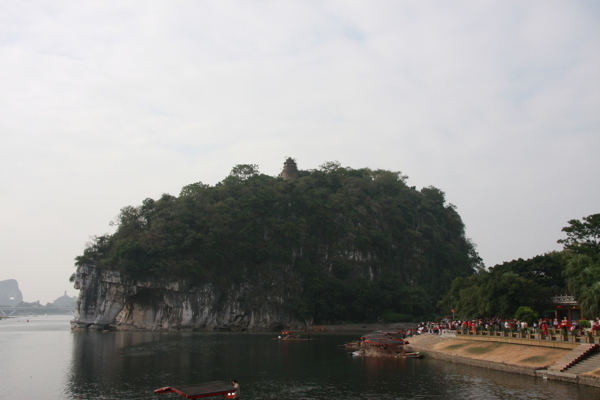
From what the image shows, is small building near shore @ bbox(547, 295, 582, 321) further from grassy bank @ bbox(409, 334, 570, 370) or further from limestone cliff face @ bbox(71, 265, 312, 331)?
limestone cliff face @ bbox(71, 265, 312, 331)

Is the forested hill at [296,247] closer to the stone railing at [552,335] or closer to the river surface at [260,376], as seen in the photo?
the river surface at [260,376]

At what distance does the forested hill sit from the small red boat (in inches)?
2291

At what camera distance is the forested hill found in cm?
8750

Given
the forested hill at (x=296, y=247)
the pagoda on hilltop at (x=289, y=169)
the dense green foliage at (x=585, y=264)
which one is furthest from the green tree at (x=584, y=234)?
the pagoda on hilltop at (x=289, y=169)

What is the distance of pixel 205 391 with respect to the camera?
26.9m

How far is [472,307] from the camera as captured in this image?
55875 millimetres

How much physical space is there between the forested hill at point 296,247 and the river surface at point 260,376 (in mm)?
35460

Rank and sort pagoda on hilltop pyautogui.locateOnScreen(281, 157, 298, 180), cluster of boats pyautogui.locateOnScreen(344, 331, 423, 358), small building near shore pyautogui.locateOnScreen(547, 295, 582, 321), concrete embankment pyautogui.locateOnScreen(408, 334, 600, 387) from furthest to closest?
pagoda on hilltop pyautogui.locateOnScreen(281, 157, 298, 180) → small building near shore pyautogui.locateOnScreen(547, 295, 582, 321) → cluster of boats pyautogui.locateOnScreen(344, 331, 423, 358) → concrete embankment pyautogui.locateOnScreen(408, 334, 600, 387)

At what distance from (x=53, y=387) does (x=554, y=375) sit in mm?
30704

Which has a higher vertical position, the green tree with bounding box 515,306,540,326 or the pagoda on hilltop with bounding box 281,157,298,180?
the pagoda on hilltop with bounding box 281,157,298,180

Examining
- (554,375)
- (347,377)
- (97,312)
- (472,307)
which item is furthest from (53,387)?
(97,312)

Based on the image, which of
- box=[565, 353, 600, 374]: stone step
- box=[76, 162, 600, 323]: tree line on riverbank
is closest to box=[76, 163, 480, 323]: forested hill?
box=[76, 162, 600, 323]: tree line on riverbank

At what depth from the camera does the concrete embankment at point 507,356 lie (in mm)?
29577

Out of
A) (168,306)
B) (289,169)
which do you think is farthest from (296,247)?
(289,169)
